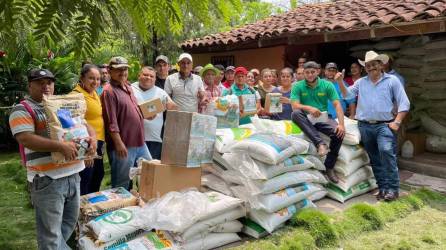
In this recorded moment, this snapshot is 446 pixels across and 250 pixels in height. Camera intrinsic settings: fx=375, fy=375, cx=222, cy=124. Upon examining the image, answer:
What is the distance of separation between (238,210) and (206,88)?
2.23m

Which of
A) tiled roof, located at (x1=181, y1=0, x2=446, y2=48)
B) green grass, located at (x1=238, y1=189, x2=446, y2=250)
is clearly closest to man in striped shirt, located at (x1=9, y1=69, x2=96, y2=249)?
green grass, located at (x1=238, y1=189, x2=446, y2=250)

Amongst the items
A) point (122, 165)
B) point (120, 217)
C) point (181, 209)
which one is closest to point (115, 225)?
point (120, 217)

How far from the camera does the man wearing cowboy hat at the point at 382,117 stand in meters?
4.83

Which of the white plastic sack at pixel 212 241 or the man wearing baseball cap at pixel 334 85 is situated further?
the man wearing baseball cap at pixel 334 85

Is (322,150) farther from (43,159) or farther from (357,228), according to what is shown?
(43,159)

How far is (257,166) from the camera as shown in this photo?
4039mm

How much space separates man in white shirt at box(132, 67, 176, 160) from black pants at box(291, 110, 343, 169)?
175 centimetres

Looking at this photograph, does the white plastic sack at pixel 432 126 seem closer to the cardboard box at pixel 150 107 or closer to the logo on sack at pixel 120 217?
the cardboard box at pixel 150 107

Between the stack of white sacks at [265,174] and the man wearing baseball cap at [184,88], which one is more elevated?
the man wearing baseball cap at [184,88]

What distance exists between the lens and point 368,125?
16.6 ft

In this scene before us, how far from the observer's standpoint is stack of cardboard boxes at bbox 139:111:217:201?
3.72 metres

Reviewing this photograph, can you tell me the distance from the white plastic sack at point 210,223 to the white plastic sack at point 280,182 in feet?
0.84

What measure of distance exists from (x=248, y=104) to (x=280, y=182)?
168 centimetres

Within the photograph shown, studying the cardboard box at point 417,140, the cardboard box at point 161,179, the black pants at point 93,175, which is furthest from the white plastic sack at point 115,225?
the cardboard box at point 417,140
